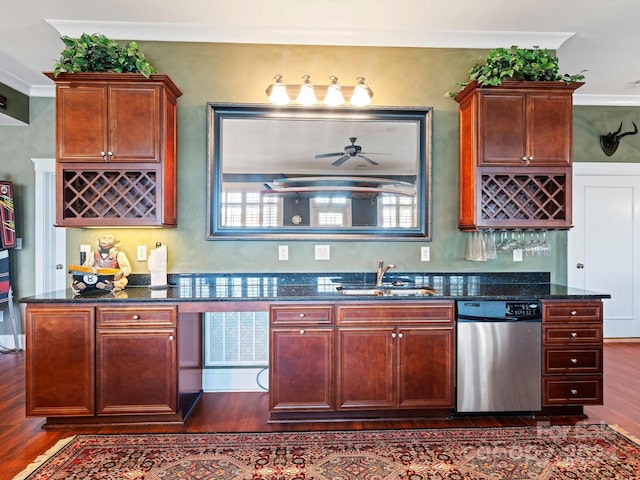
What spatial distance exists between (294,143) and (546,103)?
6.17 ft

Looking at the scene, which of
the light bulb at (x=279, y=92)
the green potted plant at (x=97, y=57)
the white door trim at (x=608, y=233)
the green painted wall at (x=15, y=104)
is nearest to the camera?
the green potted plant at (x=97, y=57)

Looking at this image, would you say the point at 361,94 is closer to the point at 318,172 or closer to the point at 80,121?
the point at 318,172

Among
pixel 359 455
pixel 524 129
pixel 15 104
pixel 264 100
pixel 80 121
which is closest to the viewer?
pixel 359 455

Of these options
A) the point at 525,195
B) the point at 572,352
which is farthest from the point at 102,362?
the point at 525,195

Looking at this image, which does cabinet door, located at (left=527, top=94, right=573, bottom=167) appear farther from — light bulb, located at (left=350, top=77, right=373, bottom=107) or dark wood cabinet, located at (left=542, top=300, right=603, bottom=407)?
light bulb, located at (left=350, top=77, right=373, bottom=107)

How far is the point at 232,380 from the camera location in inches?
124

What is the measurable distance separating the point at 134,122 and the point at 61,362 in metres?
1.63

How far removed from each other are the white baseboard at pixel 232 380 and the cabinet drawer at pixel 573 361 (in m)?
2.08

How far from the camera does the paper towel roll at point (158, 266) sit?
287 cm

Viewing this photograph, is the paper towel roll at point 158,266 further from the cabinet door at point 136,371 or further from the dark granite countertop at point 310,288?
the cabinet door at point 136,371

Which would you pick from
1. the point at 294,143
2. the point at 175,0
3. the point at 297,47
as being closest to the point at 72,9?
the point at 175,0

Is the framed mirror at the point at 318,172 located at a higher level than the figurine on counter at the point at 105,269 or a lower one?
higher

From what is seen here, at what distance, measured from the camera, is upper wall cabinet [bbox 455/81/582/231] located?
110 inches

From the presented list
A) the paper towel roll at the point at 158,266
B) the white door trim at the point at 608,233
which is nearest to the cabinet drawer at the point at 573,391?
the white door trim at the point at 608,233
